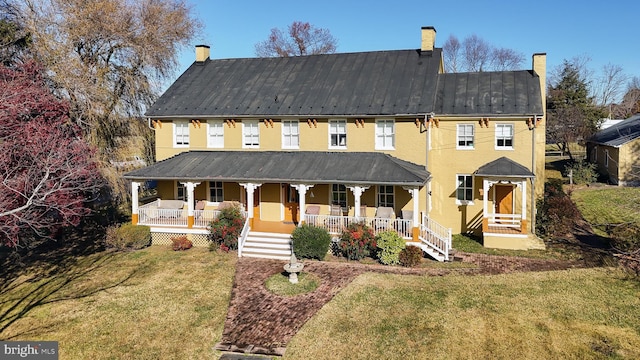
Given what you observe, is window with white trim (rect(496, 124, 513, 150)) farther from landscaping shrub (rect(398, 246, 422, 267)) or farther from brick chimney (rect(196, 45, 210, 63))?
brick chimney (rect(196, 45, 210, 63))

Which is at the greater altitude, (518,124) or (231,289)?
(518,124)

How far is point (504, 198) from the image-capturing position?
73.6 ft

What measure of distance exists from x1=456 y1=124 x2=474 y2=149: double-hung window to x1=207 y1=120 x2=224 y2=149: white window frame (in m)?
11.9

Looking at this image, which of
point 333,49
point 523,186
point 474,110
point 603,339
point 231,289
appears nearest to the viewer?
point 603,339

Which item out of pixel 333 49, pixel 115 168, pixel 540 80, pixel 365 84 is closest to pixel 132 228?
pixel 115 168

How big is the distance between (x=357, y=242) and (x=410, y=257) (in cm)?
217

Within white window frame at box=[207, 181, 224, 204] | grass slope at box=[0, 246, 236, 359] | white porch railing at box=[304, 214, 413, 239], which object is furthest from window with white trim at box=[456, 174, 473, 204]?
white window frame at box=[207, 181, 224, 204]

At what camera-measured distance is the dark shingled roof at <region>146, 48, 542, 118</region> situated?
21.7 m

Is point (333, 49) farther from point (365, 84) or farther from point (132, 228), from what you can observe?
point (132, 228)

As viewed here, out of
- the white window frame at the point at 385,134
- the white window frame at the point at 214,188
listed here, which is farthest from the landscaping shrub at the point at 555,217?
the white window frame at the point at 214,188

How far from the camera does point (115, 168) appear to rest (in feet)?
79.7

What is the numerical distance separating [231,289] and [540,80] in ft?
59.3

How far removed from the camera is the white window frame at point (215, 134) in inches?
938

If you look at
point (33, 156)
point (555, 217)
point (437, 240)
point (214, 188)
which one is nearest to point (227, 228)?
point (214, 188)
